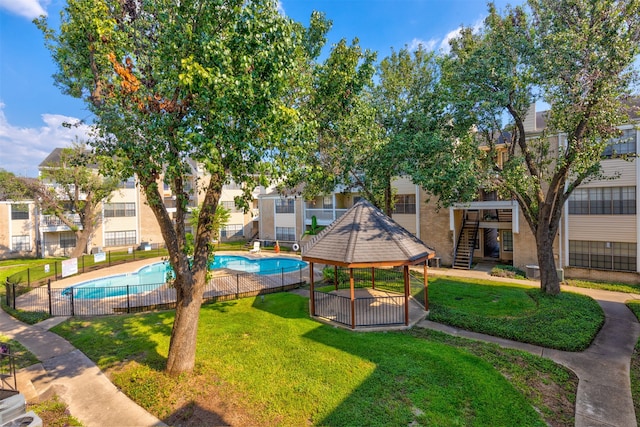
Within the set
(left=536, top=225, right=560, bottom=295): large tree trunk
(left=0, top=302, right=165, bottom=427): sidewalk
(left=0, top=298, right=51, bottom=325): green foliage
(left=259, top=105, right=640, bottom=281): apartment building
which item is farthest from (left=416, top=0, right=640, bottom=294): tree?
(left=0, top=298, right=51, bottom=325): green foliage

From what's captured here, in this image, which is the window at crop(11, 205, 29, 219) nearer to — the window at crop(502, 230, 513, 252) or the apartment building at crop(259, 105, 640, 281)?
the apartment building at crop(259, 105, 640, 281)

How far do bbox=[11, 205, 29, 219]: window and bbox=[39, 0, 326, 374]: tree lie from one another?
33.0 meters

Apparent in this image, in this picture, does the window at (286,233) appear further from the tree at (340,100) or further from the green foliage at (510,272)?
the tree at (340,100)

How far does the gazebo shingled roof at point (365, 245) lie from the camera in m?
11.0

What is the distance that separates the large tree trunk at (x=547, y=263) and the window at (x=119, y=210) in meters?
38.5

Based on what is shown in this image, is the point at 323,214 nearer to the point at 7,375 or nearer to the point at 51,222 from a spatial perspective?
the point at 7,375

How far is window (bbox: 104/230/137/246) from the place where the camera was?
33781 mm

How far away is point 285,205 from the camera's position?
35.2 meters

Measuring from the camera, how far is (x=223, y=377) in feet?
26.0

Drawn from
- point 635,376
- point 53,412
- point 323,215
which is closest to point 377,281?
point 635,376

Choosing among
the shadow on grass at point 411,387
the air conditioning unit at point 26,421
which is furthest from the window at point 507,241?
the air conditioning unit at point 26,421

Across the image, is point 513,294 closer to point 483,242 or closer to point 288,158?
point 483,242

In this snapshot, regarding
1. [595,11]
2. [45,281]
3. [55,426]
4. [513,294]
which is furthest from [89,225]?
[595,11]

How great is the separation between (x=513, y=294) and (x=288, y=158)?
13.5 meters
